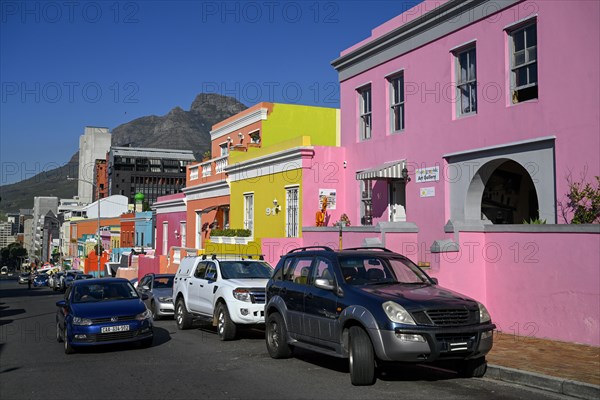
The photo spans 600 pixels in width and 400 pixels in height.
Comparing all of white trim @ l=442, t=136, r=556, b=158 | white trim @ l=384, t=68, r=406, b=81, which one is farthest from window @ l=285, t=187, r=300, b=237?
white trim @ l=442, t=136, r=556, b=158

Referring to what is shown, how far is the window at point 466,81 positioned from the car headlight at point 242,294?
7220 mm

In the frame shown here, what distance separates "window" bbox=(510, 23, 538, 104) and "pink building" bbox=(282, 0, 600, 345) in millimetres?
30

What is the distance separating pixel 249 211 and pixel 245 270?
11.1m

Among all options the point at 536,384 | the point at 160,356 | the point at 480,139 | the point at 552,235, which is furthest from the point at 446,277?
the point at 160,356

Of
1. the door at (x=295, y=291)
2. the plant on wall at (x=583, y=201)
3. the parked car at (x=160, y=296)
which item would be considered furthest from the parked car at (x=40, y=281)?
the plant on wall at (x=583, y=201)

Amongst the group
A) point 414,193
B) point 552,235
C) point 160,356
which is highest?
point 414,193

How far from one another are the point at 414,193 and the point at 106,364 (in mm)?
9731

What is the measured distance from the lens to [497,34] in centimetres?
1474

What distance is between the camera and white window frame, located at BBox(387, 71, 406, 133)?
18.3 meters

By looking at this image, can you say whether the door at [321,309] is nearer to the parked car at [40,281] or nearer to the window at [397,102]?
the window at [397,102]

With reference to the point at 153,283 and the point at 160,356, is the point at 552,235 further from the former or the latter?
the point at 153,283

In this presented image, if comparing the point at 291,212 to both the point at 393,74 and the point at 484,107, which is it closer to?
the point at 393,74

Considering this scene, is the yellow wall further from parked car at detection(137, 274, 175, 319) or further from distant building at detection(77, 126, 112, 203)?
distant building at detection(77, 126, 112, 203)

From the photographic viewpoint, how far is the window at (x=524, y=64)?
14031 millimetres
